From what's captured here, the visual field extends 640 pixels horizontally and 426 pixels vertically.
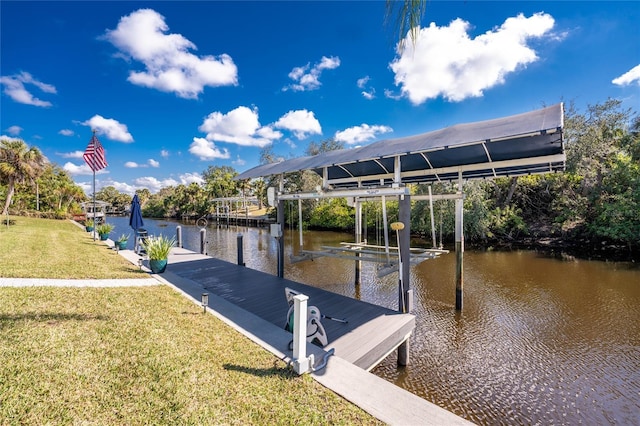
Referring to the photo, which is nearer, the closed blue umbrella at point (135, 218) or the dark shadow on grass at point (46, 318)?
the dark shadow on grass at point (46, 318)

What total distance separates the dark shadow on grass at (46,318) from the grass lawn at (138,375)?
0.04 ft

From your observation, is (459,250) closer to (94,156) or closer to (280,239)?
(280,239)

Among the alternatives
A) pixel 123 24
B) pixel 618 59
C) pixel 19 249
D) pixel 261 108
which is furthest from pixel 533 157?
pixel 261 108

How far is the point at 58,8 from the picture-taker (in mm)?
9273

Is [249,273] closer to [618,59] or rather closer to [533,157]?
[533,157]

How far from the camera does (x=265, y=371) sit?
3.39 metres

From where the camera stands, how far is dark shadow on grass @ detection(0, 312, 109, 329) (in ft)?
12.4

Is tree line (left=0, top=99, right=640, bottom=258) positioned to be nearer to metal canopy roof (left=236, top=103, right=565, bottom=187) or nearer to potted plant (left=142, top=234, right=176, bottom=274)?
metal canopy roof (left=236, top=103, right=565, bottom=187)

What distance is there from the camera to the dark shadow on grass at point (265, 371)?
3326mm

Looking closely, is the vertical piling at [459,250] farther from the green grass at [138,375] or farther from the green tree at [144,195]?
the green tree at [144,195]

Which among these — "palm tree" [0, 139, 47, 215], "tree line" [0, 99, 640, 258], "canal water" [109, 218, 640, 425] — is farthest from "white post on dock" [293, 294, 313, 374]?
"palm tree" [0, 139, 47, 215]

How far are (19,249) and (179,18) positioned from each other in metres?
11.1

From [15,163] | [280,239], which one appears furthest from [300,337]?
[15,163]

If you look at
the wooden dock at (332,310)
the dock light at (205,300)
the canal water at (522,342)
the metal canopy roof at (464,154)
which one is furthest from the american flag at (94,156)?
the dock light at (205,300)
